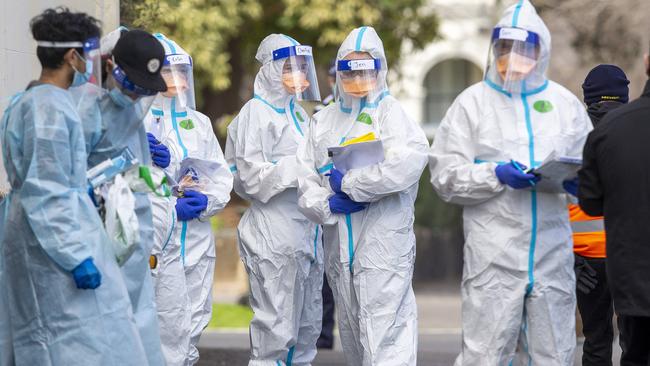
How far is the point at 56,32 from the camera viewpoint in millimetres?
5652

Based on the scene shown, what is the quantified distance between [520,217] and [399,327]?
3.53 feet

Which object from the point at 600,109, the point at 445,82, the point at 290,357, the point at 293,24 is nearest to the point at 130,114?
the point at 290,357

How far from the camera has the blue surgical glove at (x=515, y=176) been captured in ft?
21.0

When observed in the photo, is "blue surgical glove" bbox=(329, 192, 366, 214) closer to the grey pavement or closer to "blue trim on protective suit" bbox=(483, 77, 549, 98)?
"blue trim on protective suit" bbox=(483, 77, 549, 98)

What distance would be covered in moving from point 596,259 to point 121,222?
302 cm

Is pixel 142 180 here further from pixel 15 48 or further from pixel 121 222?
pixel 15 48

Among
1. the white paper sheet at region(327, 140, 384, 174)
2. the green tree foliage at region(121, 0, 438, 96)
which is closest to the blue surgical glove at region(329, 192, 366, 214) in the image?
the white paper sheet at region(327, 140, 384, 174)

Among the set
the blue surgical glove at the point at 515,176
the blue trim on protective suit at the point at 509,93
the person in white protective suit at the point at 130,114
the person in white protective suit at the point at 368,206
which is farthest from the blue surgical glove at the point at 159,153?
the blue surgical glove at the point at 515,176

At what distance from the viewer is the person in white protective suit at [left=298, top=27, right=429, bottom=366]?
714 cm

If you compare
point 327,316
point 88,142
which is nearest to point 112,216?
point 88,142

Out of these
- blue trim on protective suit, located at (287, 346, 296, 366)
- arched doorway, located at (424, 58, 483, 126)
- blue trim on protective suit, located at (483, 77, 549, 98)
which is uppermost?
blue trim on protective suit, located at (483, 77, 549, 98)

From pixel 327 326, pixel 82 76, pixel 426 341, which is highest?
pixel 82 76

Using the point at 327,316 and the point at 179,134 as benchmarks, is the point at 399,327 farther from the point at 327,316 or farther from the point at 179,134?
the point at 327,316

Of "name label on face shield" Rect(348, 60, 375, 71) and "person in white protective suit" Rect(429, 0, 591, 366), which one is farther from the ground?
"name label on face shield" Rect(348, 60, 375, 71)
